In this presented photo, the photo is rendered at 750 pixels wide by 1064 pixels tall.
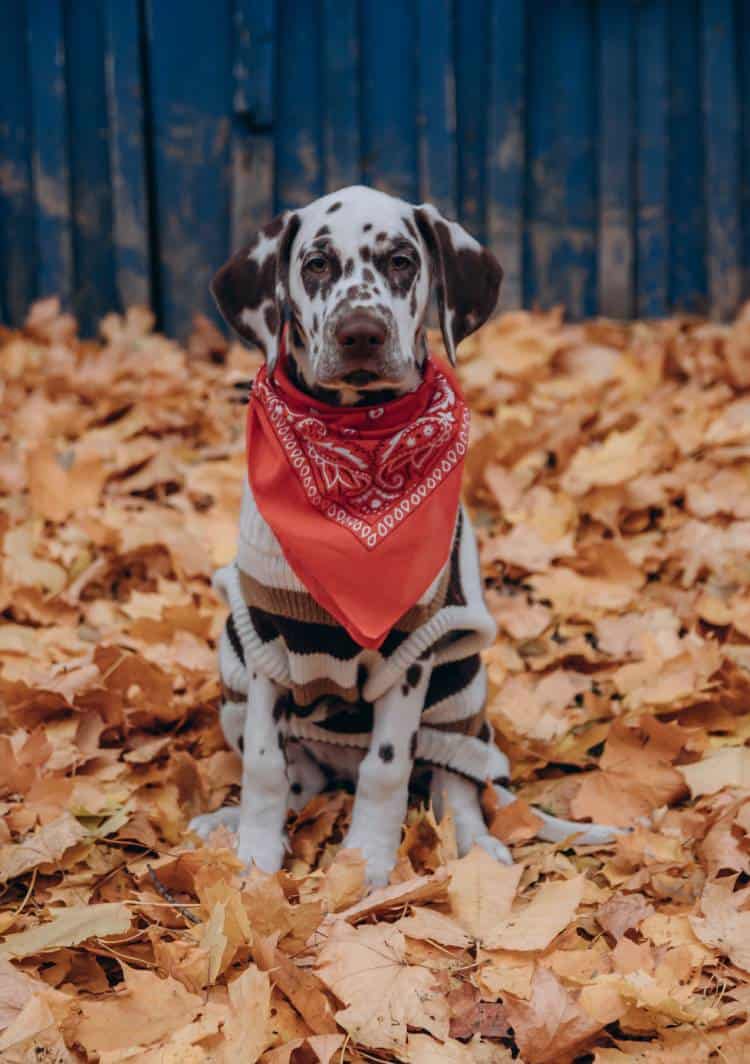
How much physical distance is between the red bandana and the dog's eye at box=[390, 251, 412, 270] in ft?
0.81

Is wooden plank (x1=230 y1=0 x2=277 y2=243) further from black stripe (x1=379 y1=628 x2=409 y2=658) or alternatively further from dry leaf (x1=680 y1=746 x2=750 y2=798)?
dry leaf (x1=680 y1=746 x2=750 y2=798)

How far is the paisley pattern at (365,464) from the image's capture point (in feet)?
7.82

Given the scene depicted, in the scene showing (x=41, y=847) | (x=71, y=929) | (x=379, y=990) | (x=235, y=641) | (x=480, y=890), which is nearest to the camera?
(x=379, y=990)

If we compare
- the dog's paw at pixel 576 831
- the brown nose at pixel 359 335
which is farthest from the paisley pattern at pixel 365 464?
the dog's paw at pixel 576 831

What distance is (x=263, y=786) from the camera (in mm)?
2477

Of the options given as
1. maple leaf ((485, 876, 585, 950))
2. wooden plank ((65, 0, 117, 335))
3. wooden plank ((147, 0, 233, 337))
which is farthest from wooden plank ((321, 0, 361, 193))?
maple leaf ((485, 876, 585, 950))

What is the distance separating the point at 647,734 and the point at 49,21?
4118mm

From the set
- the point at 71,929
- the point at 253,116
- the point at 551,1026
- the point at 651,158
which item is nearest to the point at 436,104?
the point at 253,116

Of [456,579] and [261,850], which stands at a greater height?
[456,579]

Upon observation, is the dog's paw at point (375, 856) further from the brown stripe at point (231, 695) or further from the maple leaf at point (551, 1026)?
the maple leaf at point (551, 1026)

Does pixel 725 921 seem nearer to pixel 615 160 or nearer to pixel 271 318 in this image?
pixel 271 318

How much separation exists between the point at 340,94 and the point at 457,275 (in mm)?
3116

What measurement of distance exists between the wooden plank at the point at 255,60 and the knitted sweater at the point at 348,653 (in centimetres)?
318

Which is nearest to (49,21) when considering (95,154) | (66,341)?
(95,154)
